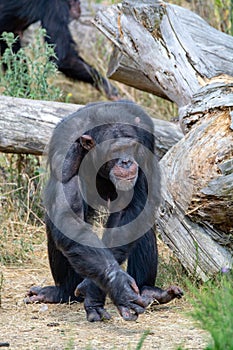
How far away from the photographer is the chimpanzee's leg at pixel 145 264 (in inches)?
156

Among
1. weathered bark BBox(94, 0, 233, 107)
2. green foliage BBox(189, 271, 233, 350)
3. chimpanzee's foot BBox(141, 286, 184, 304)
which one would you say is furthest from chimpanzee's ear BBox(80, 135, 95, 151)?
green foliage BBox(189, 271, 233, 350)

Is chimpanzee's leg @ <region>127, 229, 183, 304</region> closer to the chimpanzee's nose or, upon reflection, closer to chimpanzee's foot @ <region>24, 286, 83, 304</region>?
chimpanzee's foot @ <region>24, 286, 83, 304</region>

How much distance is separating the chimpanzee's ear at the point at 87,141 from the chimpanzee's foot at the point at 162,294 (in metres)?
0.84

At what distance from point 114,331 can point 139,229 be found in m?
0.63

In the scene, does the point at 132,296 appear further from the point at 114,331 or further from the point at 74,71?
the point at 74,71

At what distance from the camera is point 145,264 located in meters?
4.06

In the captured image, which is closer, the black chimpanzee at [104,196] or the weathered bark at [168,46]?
the black chimpanzee at [104,196]

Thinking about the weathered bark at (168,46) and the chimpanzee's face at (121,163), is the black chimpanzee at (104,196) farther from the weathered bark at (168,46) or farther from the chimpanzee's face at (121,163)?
the weathered bark at (168,46)

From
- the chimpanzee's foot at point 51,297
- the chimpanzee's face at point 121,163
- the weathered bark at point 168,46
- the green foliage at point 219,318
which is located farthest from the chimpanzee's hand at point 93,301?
the weathered bark at point 168,46

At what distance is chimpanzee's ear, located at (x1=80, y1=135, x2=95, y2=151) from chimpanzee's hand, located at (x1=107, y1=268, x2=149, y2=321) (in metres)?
0.69

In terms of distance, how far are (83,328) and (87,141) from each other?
923mm

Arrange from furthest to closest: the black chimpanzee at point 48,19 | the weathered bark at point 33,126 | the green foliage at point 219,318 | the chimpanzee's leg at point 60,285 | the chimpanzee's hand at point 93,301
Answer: the black chimpanzee at point 48,19, the weathered bark at point 33,126, the chimpanzee's leg at point 60,285, the chimpanzee's hand at point 93,301, the green foliage at point 219,318

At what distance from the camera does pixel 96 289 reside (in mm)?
3795

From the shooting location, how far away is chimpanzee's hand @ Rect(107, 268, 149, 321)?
329 centimetres
